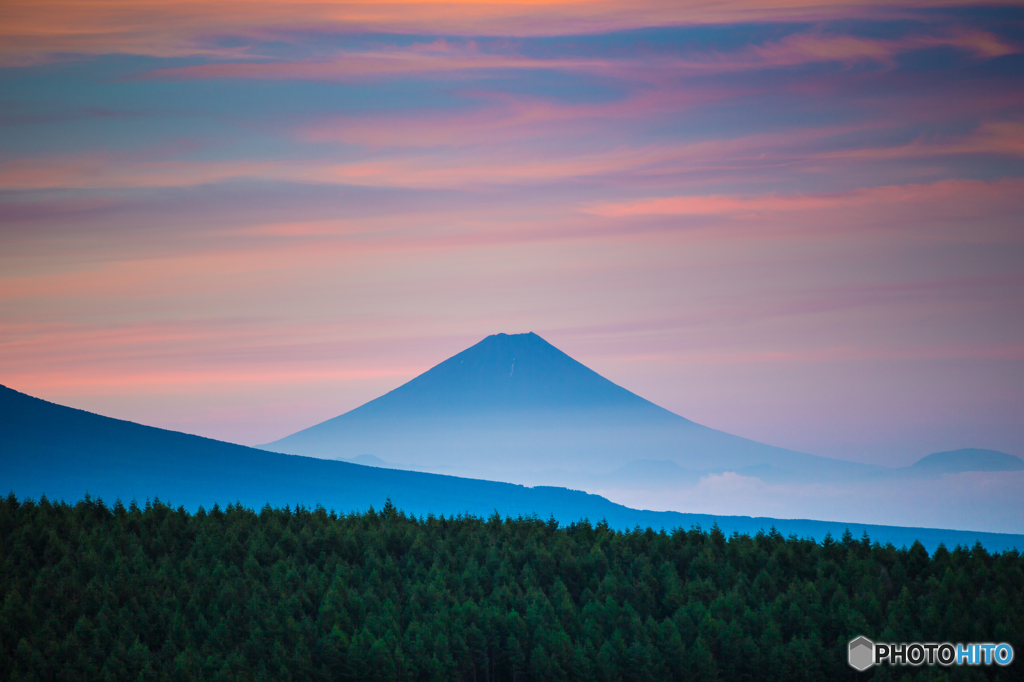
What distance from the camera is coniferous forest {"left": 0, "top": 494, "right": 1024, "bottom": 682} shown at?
30.3 metres

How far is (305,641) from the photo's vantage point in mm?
31047

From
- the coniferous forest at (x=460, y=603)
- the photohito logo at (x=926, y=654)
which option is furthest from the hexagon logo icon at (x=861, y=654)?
the coniferous forest at (x=460, y=603)

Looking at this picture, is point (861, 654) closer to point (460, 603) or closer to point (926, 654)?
point (926, 654)

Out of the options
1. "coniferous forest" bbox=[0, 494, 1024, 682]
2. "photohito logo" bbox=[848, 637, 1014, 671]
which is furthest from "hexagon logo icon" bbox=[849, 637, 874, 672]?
"coniferous forest" bbox=[0, 494, 1024, 682]

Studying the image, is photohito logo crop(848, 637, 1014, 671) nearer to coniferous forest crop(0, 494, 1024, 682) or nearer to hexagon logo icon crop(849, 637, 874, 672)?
hexagon logo icon crop(849, 637, 874, 672)

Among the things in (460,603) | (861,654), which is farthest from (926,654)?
(460,603)

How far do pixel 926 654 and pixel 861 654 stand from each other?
6.70 ft

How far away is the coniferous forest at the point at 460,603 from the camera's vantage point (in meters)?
30.3

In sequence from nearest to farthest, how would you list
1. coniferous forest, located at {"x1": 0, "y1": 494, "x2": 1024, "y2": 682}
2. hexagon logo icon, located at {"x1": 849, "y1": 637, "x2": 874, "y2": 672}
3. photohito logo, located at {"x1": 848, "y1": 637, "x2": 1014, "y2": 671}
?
1. coniferous forest, located at {"x1": 0, "y1": 494, "x2": 1024, "y2": 682}
2. photohito logo, located at {"x1": 848, "y1": 637, "x2": 1014, "y2": 671}
3. hexagon logo icon, located at {"x1": 849, "y1": 637, "x2": 874, "y2": 672}

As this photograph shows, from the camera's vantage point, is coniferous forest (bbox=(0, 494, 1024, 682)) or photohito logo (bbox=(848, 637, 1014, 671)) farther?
photohito logo (bbox=(848, 637, 1014, 671))

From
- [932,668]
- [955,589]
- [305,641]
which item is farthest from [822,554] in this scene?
[305,641]

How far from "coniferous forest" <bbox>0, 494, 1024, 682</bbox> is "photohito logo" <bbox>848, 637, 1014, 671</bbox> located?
27 centimetres

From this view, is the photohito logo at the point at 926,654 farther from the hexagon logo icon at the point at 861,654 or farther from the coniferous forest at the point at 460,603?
the coniferous forest at the point at 460,603

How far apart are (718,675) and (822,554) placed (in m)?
12.3
